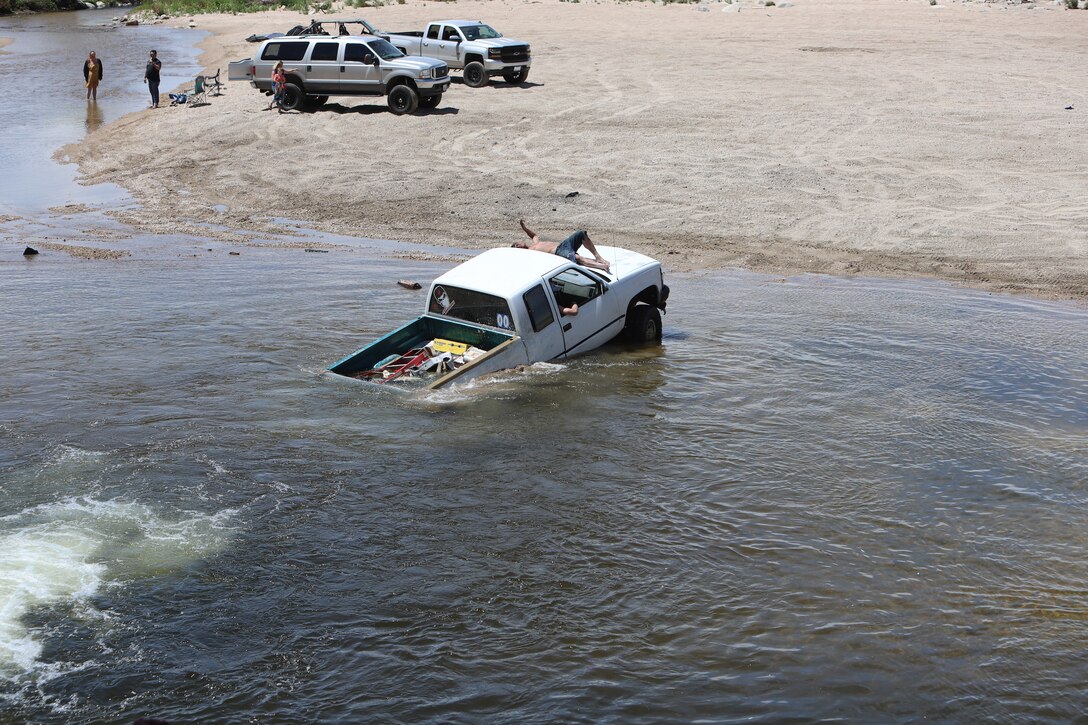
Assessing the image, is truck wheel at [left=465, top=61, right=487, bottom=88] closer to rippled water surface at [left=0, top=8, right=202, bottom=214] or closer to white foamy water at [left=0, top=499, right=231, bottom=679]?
rippled water surface at [left=0, top=8, right=202, bottom=214]

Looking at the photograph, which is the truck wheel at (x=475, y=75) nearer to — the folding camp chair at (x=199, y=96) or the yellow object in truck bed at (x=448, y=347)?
the folding camp chair at (x=199, y=96)

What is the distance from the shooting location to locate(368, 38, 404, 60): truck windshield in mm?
30312

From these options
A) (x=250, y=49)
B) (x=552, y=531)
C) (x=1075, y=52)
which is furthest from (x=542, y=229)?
(x=250, y=49)

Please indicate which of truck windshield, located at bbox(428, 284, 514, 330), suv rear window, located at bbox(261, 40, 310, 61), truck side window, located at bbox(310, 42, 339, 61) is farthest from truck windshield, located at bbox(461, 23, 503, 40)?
truck windshield, located at bbox(428, 284, 514, 330)

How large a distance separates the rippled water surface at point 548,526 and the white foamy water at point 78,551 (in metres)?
0.03

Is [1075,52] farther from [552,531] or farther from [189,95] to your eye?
[552,531]

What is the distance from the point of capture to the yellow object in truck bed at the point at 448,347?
41.5 feet

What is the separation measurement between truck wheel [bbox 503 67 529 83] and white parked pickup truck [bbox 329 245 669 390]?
20.9 metres

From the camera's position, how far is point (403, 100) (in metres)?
29.3

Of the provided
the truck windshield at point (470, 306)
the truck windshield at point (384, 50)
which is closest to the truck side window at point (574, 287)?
the truck windshield at point (470, 306)

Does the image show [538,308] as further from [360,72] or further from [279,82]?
[279,82]

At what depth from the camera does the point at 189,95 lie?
1357 inches

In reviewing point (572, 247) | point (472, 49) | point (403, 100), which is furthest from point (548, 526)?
point (472, 49)

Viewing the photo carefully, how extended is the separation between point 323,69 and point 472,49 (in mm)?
5342
